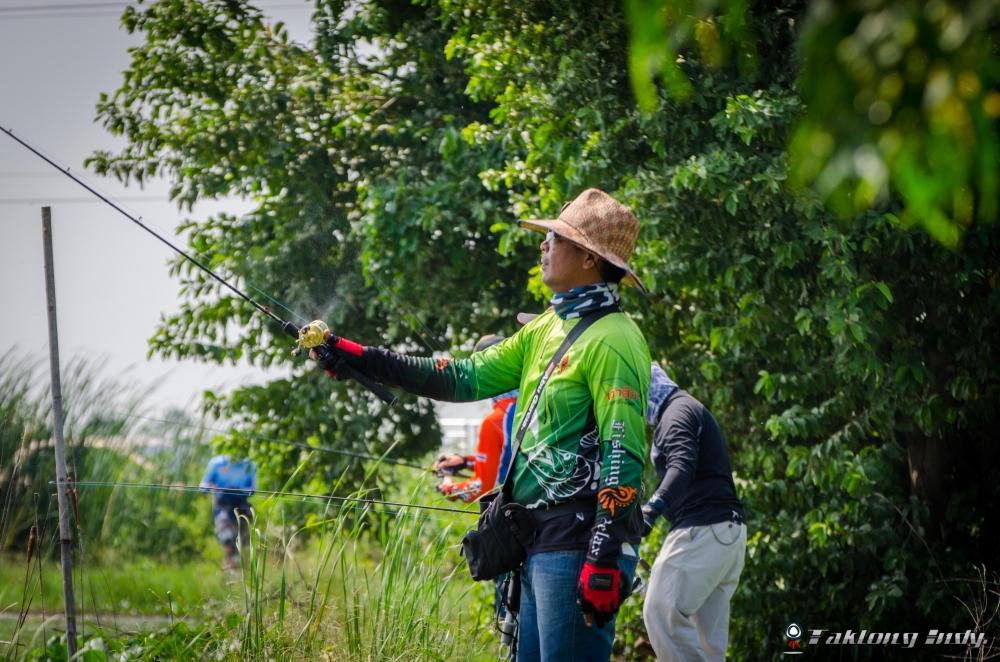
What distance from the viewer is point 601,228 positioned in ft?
12.0

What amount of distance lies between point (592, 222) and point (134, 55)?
696 centimetres

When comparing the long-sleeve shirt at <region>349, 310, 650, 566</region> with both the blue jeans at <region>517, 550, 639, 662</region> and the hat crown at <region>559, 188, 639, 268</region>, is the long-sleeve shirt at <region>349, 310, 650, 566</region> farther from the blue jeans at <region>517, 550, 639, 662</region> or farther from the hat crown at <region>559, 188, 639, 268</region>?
the hat crown at <region>559, 188, 639, 268</region>

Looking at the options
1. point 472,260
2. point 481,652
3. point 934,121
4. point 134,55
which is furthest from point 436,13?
point 934,121

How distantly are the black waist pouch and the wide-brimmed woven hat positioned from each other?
31.8 inches

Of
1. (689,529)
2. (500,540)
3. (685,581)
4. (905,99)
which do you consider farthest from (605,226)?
(905,99)

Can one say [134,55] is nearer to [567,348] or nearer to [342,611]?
[342,611]

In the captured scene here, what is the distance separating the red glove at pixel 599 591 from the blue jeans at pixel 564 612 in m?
0.08

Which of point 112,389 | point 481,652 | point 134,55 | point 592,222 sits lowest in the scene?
point 481,652

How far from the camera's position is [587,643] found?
3.27m

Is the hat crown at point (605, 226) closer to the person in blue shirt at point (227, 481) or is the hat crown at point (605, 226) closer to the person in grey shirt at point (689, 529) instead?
the person in grey shirt at point (689, 529)

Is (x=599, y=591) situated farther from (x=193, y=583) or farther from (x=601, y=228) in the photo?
(x=193, y=583)

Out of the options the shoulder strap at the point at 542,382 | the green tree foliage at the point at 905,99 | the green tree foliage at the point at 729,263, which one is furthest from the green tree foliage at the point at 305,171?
the green tree foliage at the point at 905,99

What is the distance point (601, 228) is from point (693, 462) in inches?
62.2

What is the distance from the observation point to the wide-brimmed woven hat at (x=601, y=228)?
3611 mm
